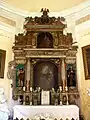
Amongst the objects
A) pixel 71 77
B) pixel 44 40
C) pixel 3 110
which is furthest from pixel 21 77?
pixel 71 77

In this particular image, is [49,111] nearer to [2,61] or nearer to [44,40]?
[2,61]

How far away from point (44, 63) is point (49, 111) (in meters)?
1.90

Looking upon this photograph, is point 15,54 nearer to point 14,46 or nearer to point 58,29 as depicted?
point 14,46

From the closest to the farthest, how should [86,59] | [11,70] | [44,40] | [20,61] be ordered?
1. [86,59]
2. [11,70]
3. [20,61]
4. [44,40]

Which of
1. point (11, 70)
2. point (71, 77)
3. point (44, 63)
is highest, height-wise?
point (44, 63)

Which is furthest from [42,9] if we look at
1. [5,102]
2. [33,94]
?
[5,102]

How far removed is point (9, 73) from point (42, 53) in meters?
1.38

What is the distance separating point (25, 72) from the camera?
7000mm

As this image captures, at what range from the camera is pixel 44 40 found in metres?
7.47

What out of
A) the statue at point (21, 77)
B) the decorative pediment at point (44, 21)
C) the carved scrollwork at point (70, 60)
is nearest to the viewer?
the statue at point (21, 77)

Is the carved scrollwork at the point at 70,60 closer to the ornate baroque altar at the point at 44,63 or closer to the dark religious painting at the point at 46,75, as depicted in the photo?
the ornate baroque altar at the point at 44,63

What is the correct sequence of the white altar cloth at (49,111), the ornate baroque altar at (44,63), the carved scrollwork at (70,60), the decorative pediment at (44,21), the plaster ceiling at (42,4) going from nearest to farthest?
the white altar cloth at (49,111) < the ornate baroque altar at (44,63) < the carved scrollwork at (70,60) < the plaster ceiling at (42,4) < the decorative pediment at (44,21)

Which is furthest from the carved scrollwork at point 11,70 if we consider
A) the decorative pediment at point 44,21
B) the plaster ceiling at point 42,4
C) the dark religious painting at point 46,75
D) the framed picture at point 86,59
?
the framed picture at point 86,59

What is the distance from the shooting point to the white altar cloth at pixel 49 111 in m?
5.83
